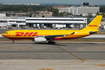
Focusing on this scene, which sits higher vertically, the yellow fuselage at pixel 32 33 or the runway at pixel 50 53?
the yellow fuselage at pixel 32 33

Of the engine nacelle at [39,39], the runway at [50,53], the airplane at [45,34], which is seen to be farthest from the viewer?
the airplane at [45,34]

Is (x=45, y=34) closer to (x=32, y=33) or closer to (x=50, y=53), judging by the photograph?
(x=32, y=33)

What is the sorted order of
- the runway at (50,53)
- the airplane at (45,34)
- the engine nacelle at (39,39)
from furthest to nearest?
the airplane at (45,34) < the engine nacelle at (39,39) < the runway at (50,53)

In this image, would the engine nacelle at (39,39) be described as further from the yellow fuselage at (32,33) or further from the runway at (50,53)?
the runway at (50,53)

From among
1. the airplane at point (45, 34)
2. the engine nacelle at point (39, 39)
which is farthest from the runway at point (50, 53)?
the airplane at point (45, 34)

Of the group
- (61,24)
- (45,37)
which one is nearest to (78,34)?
(45,37)

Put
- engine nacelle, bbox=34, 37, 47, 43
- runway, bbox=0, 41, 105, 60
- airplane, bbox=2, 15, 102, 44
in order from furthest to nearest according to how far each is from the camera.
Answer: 1. airplane, bbox=2, 15, 102, 44
2. engine nacelle, bbox=34, 37, 47, 43
3. runway, bbox=0, 41, 105, 60

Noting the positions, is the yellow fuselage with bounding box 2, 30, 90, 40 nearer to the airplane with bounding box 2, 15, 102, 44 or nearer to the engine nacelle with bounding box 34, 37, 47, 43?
the airplane with bounding box 2, 15, 102, 44

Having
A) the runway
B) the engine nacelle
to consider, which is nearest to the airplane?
the engine nacelle

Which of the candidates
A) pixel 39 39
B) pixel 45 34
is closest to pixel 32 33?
pixel 39 39

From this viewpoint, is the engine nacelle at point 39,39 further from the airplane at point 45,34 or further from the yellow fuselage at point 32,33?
the yellow fuselage at point 32,33

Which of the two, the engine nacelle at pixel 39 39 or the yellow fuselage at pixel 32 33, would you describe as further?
the yellow fuselage at pixel 32 33

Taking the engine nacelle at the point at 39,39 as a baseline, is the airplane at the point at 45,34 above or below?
above

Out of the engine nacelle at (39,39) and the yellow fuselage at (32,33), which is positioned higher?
the yellow fuselage at (32,33)
